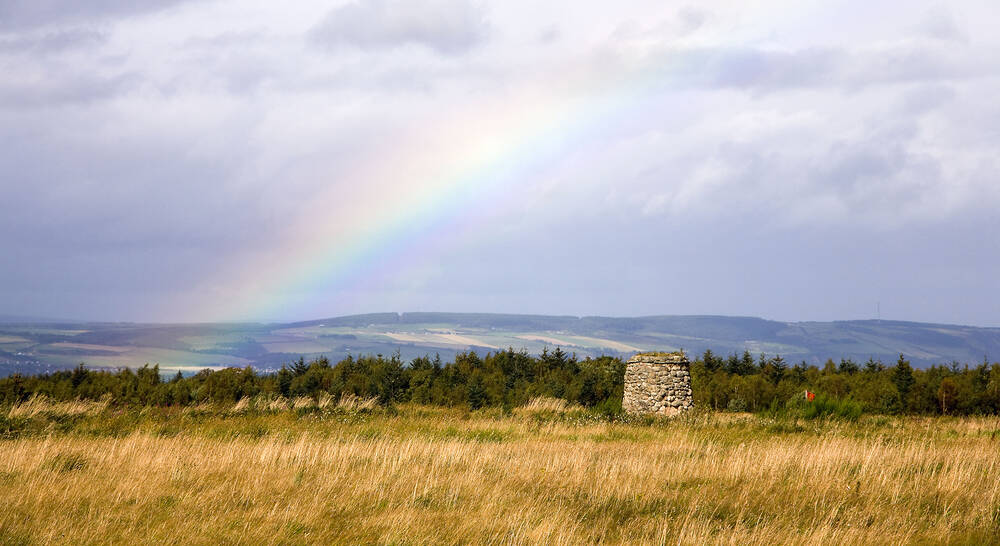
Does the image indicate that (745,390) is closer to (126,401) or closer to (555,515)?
(555,515)

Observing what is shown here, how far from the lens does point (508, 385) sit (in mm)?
35812

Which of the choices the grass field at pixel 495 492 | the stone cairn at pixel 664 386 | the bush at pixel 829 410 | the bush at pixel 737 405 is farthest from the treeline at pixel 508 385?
the grass field at pixel 495 492

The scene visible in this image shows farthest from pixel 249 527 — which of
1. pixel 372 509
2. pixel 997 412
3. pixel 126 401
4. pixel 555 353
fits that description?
pixel 555 353

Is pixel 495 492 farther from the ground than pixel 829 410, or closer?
farther from the ground

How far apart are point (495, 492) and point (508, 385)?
26.0 metres

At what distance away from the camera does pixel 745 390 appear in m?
32.9

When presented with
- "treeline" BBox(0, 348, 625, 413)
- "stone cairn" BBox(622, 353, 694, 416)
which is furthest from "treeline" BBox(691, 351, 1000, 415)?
"treeline" BBox(0, 348, 625, 413)

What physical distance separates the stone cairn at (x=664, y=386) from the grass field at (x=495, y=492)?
8.20 m

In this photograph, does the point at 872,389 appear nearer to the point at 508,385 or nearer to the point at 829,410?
the point at 829,410

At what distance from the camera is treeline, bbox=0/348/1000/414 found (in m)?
29.0

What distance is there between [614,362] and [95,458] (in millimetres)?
31247

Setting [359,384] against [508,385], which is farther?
[508,385]

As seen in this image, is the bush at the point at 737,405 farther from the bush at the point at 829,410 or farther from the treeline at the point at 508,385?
the bush at the point at 829,410

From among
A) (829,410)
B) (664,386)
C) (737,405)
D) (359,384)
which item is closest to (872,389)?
(737,405)
